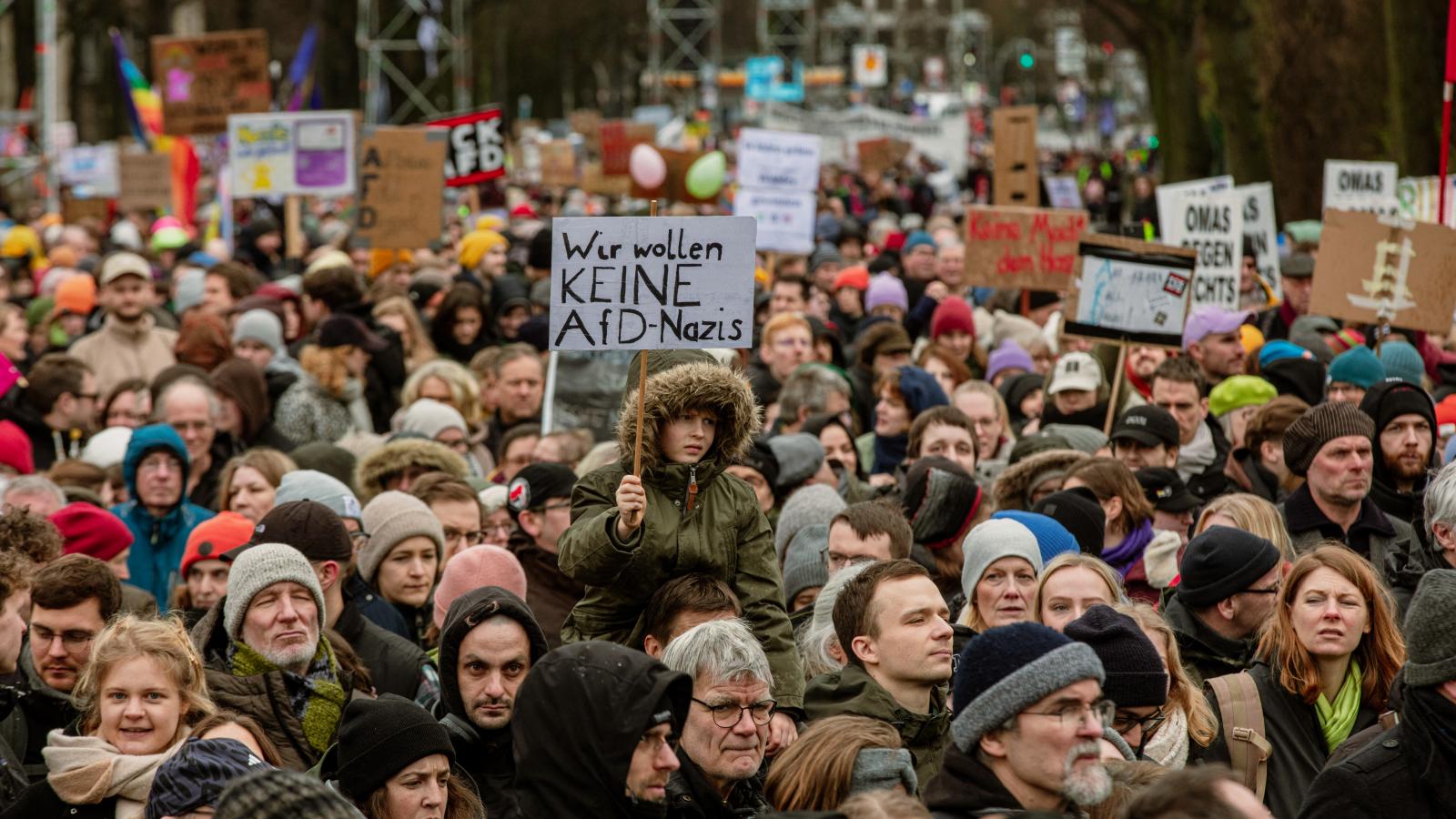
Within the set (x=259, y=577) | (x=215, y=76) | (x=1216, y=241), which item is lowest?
(x=259, y=577)

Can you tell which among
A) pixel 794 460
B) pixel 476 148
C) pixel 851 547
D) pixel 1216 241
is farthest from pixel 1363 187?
pixel 851 547

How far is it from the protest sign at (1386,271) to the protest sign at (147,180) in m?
16.4

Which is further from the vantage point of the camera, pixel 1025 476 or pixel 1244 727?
pixel 1025 476

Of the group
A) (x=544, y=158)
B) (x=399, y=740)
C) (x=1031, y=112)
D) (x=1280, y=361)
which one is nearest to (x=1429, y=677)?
(x=399, y=740)

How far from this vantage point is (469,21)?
55.6 metres

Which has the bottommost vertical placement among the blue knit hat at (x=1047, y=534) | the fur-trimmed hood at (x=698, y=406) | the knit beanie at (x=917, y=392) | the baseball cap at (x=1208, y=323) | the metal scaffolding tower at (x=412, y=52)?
the blue knit hat at (x=1047, y=534)

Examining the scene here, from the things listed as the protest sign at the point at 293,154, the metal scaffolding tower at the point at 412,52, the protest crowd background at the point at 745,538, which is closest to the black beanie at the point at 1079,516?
the protest crowd background at the point at 745,538

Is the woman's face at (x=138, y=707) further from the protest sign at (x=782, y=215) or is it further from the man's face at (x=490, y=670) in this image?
the protest sign at (x=782, y=215)

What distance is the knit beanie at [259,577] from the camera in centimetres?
574

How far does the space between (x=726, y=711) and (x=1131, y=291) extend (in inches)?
232

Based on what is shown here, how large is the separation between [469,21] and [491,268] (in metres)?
41.7

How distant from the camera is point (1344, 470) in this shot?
7148 millimetres

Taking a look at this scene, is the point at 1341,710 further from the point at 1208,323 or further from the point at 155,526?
the point at 1208,323

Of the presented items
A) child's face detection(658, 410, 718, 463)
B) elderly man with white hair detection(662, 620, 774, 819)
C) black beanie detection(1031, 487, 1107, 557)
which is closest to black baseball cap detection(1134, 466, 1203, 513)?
black beanie detection(1031, 487, 1107, 557)
